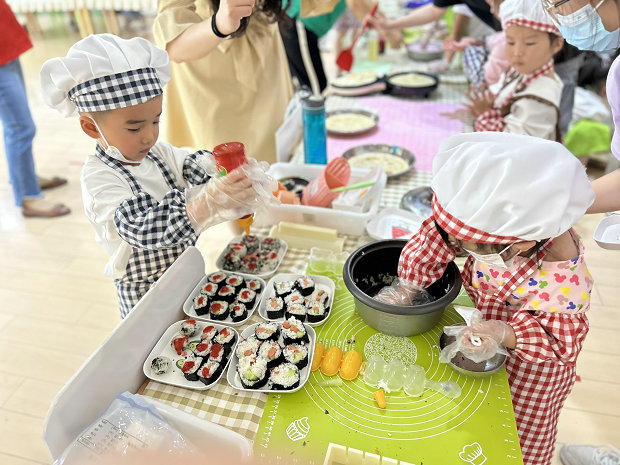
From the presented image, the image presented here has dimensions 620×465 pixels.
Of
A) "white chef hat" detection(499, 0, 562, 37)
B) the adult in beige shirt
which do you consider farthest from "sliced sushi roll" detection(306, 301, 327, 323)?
"white chef hat" detection(499, 0, 562, 37)

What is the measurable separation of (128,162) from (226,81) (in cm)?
84

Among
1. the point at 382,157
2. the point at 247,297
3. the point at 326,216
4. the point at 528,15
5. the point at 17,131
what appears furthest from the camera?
the point at 17,131

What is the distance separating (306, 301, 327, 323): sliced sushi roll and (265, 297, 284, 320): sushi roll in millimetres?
73

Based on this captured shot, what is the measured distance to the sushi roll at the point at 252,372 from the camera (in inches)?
40.7

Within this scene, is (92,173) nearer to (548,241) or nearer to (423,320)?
(423,320)

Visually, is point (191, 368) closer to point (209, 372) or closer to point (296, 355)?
point (209, 372)

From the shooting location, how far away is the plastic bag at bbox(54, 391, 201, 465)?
856 millimetres

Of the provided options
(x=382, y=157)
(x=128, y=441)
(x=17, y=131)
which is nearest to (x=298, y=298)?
(x=128, y=441)

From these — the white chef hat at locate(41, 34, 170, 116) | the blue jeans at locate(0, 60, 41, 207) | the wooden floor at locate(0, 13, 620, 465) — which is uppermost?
the white chef hat at locate(41, 34, 170, 116)

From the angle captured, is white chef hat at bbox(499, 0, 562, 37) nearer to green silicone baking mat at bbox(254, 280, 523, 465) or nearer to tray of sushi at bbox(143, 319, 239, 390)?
green silicone baking mat at bbox(254, 280, 523, 465)

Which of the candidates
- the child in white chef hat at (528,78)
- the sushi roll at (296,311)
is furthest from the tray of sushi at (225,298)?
the child in white chef hat at (528,78)

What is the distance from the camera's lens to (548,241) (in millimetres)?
999

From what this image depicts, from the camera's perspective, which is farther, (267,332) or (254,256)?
(254,256)

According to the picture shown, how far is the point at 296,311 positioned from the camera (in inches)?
47.7
